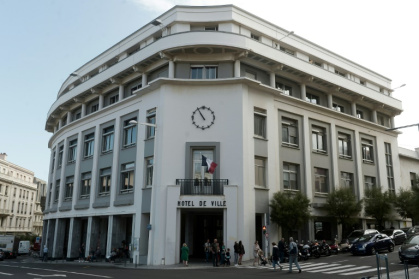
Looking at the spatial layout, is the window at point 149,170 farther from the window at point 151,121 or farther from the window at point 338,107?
the window at point 338,107

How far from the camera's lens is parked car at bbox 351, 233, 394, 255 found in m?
26.8

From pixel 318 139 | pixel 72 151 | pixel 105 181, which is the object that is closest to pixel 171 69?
pixel 105 181

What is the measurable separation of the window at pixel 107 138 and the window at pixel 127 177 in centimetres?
337

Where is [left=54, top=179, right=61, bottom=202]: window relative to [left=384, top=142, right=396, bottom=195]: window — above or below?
below

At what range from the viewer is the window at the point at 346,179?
120ft

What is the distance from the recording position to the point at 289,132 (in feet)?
108

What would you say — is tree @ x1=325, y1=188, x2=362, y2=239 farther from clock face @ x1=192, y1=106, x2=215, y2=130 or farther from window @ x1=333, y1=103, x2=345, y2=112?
clock face @ x1=192, y1=106, x2=215, y2=130

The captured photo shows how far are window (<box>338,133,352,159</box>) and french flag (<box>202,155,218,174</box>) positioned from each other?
15.9m

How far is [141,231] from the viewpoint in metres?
28.9

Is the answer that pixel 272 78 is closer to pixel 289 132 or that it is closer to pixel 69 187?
pixel 289 132

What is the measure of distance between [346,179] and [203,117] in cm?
1672

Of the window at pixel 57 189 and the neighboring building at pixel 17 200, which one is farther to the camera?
the neighboring building at pixel 17 200

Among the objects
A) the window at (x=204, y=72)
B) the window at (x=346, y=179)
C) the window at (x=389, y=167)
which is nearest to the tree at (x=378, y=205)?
the window at (x=346, y=179)

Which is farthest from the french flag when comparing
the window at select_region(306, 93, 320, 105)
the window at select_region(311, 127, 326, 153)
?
the window at select_region(306, 93, 320, 105)
